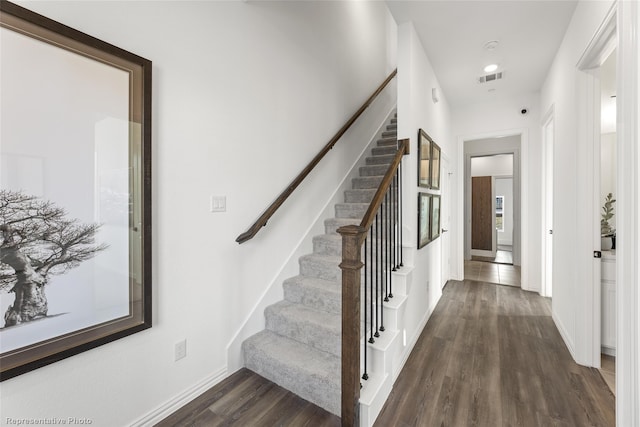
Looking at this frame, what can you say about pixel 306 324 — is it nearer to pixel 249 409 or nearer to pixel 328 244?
pixel 249 409

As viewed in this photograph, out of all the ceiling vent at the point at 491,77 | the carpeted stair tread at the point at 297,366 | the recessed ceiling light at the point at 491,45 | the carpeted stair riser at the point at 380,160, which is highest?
the ceiling vent at the point at 491,77

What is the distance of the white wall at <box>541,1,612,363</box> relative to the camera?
7.28 feet

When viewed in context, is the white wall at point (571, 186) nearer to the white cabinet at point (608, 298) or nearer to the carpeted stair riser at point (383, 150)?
the white cabinet at point (608, 298)

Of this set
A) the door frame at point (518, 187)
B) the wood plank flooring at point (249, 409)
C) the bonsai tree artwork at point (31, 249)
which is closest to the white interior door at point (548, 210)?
the door frame at point (518, 187)

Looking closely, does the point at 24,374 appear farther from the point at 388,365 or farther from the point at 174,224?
the point at 388,365

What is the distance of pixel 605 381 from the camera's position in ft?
6.73

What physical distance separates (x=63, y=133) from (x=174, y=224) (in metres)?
0.68

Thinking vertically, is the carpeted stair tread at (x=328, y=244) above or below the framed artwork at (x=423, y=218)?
below

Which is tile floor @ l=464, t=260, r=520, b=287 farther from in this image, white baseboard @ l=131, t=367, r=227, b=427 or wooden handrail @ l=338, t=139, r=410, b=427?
white baseboard @ l=131, t=367, r=227, b=427

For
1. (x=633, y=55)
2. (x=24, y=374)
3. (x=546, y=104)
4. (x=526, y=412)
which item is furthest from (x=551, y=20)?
(x=24, y=374)

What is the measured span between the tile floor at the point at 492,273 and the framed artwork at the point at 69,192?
16.6ft

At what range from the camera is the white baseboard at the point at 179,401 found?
1604mm

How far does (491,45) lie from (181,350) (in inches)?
149


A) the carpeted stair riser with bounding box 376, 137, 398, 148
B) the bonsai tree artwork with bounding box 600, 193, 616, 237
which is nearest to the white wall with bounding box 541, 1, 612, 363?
the bonsai tree artwork with bounding box 600, 193, 616, 237
